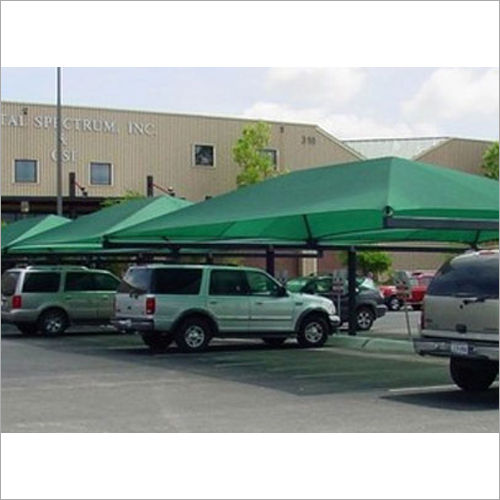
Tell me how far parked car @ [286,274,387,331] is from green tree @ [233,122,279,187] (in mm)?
26070

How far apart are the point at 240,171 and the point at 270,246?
31.9m

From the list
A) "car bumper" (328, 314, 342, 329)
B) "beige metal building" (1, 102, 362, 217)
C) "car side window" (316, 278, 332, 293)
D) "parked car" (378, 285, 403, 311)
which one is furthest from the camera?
"beige metal building" (1, 102, 362, 217)

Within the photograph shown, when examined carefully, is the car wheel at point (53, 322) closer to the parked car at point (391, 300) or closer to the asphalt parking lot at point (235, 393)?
the asphalt parking lot at point (235, 393)

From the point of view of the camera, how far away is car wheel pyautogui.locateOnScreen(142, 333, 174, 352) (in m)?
21.8

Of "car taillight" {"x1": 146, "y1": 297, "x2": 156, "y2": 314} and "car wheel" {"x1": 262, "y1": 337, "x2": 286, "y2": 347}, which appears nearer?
"car taillight" {"x1": 146, "y1": 297, "x2": 156, "y2": 314}

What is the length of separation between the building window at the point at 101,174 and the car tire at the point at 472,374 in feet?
136

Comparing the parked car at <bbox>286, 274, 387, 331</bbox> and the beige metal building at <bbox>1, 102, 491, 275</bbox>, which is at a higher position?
the beige metal building at <bbox>1, 102, 491, 275</bbox>

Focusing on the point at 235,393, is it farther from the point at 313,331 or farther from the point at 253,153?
the point at 253,153

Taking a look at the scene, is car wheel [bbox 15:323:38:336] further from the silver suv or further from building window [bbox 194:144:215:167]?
building window [bbox 194:144:215:167]

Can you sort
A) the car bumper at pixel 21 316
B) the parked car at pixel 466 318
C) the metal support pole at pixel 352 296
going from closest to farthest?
the parked car at pixel 466 318 → the metal support pole at pixel 352 296 → the car bumper at pixel 21 316

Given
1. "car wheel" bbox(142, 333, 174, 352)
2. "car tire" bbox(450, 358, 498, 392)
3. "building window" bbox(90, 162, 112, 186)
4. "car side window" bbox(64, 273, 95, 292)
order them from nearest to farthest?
"car tire" bbox(450, 358, 498, 392), "car wheel" bbox(142, 333, 174, 352), "car side window" bbox(64, 273, 95, 292), "building window" bbox(90, 162, 112, 186)

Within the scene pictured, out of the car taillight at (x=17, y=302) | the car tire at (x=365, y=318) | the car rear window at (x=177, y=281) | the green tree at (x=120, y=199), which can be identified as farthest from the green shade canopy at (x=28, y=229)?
the car rear window at (x=177, y=281)

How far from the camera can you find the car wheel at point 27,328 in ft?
87.7

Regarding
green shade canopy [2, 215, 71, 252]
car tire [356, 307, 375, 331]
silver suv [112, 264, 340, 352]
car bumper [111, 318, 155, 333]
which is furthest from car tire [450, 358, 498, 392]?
green shade canopy [2, 215, 71, 252]
